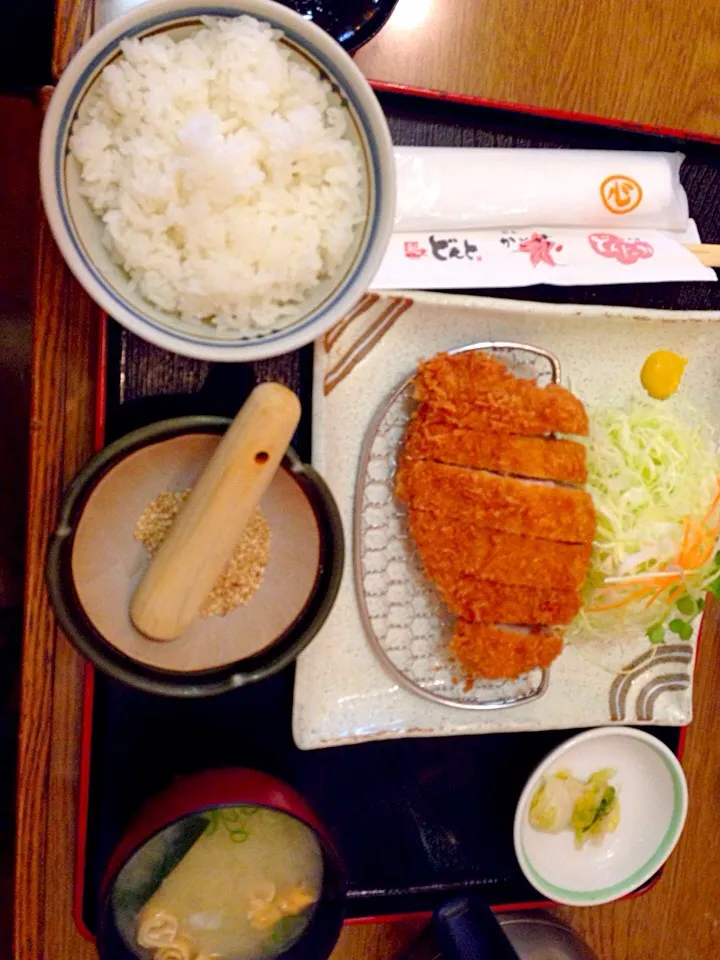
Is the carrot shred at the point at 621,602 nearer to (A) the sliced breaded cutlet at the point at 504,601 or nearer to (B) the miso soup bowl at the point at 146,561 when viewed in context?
(A) the sliced breaded cutlet at the point at 504,601

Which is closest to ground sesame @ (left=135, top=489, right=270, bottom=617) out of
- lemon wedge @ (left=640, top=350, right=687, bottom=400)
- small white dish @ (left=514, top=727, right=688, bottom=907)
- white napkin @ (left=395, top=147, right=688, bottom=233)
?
white napkin @ (left=395, top=147, right=688, bottom=233)

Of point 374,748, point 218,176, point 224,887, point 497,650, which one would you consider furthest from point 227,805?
point 218,176

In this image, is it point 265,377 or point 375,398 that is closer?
point 265,377

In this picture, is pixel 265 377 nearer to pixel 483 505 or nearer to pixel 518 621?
pixel 483 505

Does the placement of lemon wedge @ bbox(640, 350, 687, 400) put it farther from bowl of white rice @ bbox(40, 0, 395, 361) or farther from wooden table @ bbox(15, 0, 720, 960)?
bowl of white rice @ bbox(40, 0, 395, 361)

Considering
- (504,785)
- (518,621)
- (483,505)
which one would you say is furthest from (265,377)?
(504,785)
